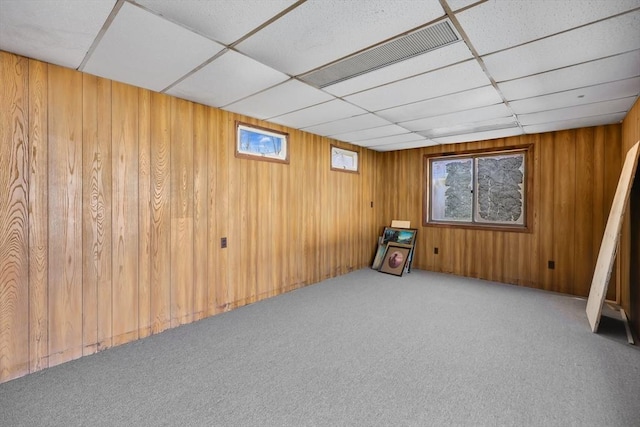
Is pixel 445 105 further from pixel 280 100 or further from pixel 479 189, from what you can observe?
pixel 479 189

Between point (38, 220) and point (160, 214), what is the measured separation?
931 mm

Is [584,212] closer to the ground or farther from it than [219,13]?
closer to the ground

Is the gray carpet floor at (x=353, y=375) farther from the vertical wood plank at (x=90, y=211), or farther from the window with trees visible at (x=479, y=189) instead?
the window with trees visible at (x=479, y=189)

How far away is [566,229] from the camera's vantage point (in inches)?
176

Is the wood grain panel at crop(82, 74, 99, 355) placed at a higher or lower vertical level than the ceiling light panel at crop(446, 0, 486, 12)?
lower

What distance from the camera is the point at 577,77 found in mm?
2568

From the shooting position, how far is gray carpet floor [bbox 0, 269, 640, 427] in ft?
6.23

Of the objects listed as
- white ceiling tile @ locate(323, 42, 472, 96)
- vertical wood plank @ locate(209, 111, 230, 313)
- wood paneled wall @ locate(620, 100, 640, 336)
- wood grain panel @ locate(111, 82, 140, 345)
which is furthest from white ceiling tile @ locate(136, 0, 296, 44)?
wood paneled wall @ locate(620, 100, 640, 336)

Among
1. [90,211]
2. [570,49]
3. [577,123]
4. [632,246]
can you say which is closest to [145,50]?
[90,211]

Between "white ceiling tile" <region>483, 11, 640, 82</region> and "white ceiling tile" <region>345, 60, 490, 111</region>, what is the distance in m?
0.14

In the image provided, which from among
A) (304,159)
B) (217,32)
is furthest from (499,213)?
(217,32)

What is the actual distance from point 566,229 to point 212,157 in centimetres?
505

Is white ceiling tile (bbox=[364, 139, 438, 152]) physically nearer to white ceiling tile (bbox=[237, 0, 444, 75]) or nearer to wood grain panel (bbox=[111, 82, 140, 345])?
white ceiling tile (bbox=[237, 0, 444, 75])

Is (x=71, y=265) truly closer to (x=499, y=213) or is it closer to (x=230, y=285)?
(x=230, y=285)
